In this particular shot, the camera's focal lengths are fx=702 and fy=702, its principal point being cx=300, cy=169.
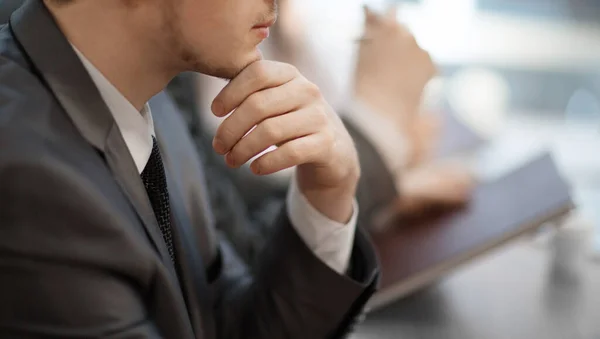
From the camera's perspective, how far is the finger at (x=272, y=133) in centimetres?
66

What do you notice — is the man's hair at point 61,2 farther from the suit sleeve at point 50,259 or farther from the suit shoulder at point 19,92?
the suit sleeve at point 50,259

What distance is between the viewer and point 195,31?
24.3 inches

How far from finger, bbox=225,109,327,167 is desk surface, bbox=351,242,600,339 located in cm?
43

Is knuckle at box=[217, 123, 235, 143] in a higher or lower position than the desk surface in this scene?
higher

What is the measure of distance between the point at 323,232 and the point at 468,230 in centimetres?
34

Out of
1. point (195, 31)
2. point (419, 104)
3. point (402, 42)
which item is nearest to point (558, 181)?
point (419, 104)

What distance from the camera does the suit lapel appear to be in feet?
1.91

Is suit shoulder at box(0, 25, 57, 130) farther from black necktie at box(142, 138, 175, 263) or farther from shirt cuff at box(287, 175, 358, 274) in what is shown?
shirt cuff at box(287, 175, 358, 274)

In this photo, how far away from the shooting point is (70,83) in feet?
1.93

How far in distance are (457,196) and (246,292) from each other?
0.44 m

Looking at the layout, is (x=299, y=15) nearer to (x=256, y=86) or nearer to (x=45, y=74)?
(x=256, y=86)

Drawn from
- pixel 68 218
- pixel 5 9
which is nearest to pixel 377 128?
pixel 5 9

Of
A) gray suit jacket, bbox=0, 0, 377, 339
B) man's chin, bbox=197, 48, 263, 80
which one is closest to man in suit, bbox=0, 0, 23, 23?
gray suit jacket, bbox=0, 0, 377, 339

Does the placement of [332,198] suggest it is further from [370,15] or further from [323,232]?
[370,15]
